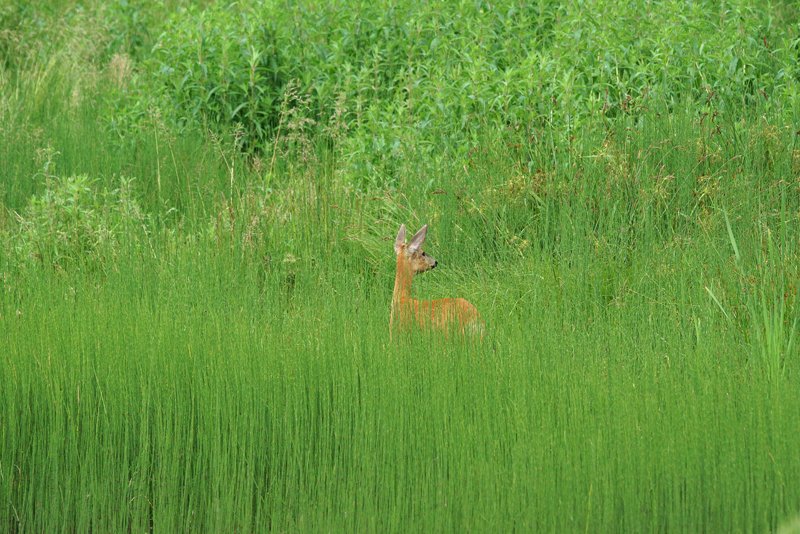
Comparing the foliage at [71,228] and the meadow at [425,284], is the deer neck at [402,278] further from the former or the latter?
the foliage at [71,228]

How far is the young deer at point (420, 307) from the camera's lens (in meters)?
4.80

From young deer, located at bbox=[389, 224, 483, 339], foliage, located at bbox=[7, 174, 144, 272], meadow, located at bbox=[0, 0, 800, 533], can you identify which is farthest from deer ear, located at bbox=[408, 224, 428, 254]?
foliage, located at bbox=[7, 174, 144, 272]

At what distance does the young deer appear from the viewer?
4805 millimetres

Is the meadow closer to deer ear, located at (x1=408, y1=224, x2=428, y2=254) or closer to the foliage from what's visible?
the foliage

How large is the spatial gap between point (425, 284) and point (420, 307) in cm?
113

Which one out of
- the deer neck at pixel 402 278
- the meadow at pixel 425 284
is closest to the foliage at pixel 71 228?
the meadow at pixel 425 284

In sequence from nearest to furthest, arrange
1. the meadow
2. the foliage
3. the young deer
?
the meadow
the young deer
the foliage

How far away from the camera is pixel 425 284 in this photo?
6.15 metres

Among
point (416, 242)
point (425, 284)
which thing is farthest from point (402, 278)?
point (425, 284)

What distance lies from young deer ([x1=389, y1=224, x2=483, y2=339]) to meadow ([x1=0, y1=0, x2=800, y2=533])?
0.46 feet

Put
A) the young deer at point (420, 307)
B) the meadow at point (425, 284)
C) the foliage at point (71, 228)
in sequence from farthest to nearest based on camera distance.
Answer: the foliage at point (71, 228), the young deer at point (420, 307), the meadow at point (425, 284)

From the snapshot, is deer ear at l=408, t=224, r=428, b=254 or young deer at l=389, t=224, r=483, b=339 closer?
young deer at l=389, t=224, r=483, b=339

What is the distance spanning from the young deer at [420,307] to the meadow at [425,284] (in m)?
0.14

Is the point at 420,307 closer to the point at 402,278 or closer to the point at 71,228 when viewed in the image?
the point at 402,278
